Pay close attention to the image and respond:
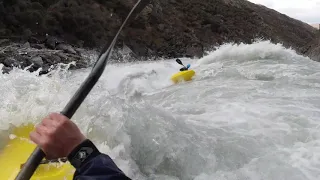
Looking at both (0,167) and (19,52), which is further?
(19,52)

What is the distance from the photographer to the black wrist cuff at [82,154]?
0.99 m

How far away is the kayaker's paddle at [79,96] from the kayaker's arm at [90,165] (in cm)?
9

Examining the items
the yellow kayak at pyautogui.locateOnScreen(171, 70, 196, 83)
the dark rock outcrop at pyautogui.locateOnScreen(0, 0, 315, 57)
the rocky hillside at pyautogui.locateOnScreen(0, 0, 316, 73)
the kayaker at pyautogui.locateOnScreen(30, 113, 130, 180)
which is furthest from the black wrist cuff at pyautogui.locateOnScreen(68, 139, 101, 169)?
the yellow kayak at pyautogui.locateOnScreen(171, 70, 196, 83)

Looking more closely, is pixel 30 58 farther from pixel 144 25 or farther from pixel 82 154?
pixel 144 25

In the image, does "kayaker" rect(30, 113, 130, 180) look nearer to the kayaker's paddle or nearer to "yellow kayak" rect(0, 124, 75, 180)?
the kayaker's paddle

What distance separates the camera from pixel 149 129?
10.5 feet

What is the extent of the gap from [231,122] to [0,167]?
2.36 metres

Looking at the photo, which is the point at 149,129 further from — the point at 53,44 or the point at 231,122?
the point at 53,44

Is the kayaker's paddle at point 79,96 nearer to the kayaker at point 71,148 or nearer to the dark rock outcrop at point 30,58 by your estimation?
the kayaker at point 71,148

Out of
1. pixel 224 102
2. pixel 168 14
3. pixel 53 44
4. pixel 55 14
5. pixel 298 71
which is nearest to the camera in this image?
pixel 224 102

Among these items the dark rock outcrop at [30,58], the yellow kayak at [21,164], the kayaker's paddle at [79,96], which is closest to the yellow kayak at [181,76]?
the dark rock outcrop at [30,58]

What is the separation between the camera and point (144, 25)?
2719 centimetres

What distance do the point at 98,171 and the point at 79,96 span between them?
0.71ft

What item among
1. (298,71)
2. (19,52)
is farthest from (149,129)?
(19,52)
